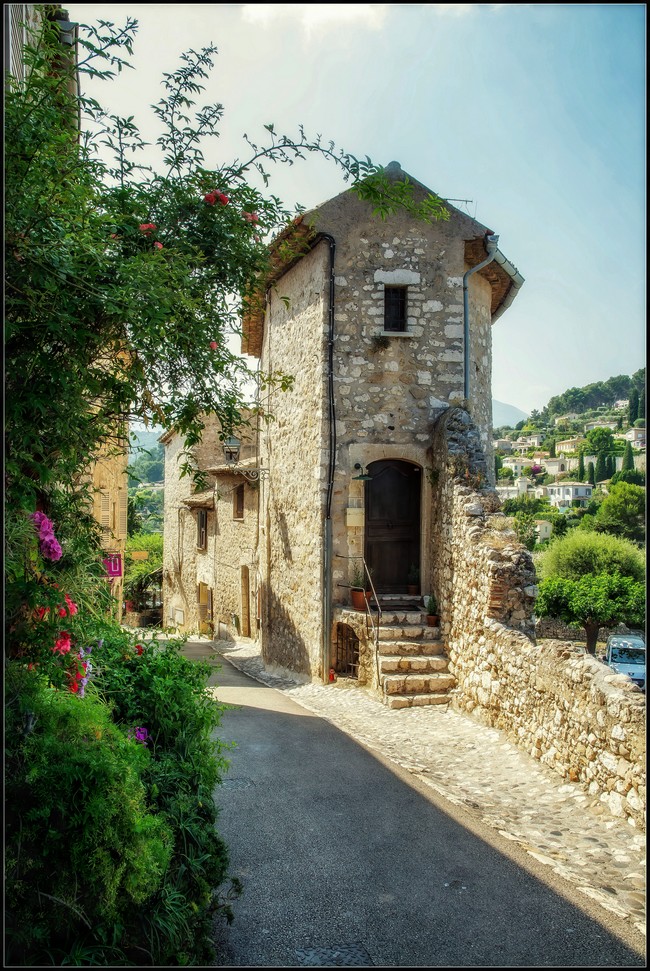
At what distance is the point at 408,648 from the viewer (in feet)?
32.0

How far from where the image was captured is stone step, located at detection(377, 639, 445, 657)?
9.68 metres

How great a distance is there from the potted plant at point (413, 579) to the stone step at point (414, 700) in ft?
7.03

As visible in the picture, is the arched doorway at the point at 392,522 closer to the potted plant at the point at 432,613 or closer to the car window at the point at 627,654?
the potted plant at the point at 432,613

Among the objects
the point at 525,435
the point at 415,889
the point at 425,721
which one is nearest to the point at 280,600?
the point at 425,721

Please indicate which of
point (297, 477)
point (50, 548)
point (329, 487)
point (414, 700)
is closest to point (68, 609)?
point (50, 548)

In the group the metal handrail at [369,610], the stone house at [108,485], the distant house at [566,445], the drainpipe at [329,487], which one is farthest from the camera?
the distant house at [566,445]

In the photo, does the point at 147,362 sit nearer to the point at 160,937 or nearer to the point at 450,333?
the point at 160,937

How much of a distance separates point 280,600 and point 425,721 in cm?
482

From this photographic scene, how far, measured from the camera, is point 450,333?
35.6ft

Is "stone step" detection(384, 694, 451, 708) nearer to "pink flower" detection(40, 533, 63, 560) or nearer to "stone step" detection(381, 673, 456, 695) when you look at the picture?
"stone step" detection(381, 673, 456, 695)

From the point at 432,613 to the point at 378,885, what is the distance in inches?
244

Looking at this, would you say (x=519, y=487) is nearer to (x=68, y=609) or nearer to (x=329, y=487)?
(x=329, y=487)

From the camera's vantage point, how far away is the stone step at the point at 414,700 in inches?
354

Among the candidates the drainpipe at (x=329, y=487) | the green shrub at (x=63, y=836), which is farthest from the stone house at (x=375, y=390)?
the green shrub at (x=63, y=836)
